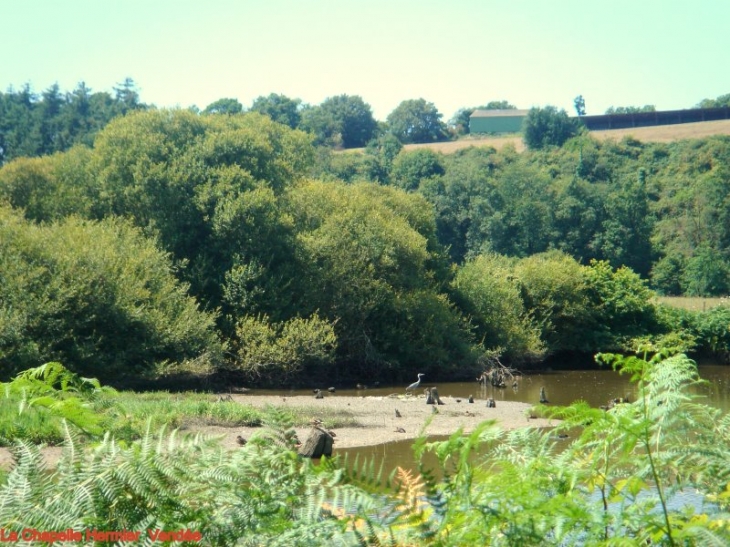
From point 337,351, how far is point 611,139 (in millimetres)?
60938

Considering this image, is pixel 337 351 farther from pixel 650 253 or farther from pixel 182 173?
pixel 650 253

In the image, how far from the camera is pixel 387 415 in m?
26.1

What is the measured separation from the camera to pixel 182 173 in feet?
120

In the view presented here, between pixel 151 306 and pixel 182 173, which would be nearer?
pixel 151 306

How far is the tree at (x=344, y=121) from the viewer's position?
111875 mm

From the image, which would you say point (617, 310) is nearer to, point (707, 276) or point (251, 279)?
point (707, 276)

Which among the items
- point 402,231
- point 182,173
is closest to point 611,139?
point 402,231

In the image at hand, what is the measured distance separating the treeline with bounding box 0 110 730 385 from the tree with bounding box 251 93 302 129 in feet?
186

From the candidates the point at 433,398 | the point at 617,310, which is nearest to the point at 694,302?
the point at 617,310

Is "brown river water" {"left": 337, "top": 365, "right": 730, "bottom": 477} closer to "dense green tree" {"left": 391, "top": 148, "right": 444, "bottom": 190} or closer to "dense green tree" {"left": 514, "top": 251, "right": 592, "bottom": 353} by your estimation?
"dense green tree" {"left": 514, "top": 251, "right": 592, "bottom": 353}

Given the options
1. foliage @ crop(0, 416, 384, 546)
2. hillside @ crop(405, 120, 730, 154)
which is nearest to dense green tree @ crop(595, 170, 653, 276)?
hillside @ crop(405, 120, 730, 154)

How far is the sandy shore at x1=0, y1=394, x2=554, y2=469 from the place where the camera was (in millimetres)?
21609

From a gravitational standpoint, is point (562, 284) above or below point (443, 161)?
below

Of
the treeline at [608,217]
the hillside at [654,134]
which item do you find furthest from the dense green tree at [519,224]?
the hillside at [654,134]
